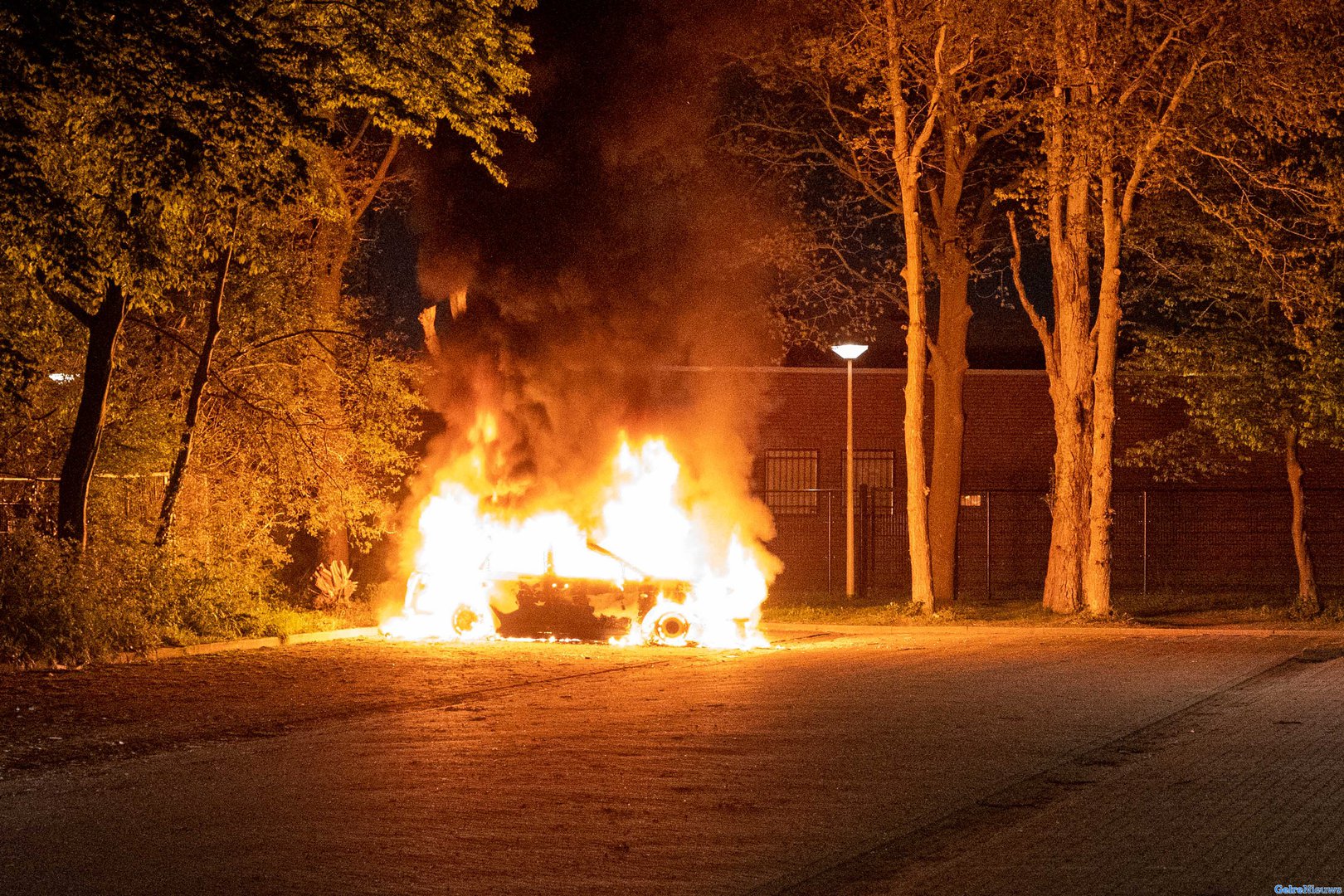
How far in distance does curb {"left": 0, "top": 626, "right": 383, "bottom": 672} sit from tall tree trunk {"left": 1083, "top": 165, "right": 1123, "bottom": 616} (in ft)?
36.3

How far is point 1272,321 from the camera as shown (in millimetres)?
24656

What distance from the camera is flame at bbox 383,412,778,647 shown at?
60.6ft

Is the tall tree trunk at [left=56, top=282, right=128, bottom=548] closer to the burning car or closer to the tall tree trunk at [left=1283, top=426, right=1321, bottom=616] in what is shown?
the burning car

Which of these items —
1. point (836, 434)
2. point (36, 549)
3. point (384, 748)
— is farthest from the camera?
point (836, 434)

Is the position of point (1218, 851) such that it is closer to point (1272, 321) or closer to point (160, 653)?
point (160, 653)

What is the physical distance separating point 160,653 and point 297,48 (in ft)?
23.4

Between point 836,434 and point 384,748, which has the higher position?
point 836,434

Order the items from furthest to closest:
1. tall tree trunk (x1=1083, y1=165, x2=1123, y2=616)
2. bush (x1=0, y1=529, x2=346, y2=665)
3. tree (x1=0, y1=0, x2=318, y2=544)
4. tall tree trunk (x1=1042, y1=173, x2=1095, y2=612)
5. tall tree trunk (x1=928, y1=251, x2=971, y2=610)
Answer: tall tree trunk (x1=928, y1=251, x2=971, y2=610), tall tree trunk (x1=1042, y1=173, x2=1095, y2=612), tall tree trunk (x1=1083, y1=165, x2=1123, y2=616), bush (x1=0, y1=529, x2=346, y2=665), tree (x1=0, y1=0, x2=318, y2=544)

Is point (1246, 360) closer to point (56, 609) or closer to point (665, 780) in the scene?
point (665, 780)

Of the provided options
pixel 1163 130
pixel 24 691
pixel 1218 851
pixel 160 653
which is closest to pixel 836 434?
pixel 1163 130

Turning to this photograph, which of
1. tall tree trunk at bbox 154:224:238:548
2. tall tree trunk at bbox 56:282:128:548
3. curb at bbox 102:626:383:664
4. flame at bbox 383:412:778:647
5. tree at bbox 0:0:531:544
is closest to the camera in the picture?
tree at bbox 0:0:531:544

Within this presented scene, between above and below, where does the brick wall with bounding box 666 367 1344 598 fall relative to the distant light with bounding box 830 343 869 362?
below

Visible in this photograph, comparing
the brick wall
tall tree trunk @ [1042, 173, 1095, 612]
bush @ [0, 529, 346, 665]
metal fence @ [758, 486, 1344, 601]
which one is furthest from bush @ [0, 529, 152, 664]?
metal fence @ [758, 486, 1344, 601]

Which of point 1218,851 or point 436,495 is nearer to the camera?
point 1218,851
